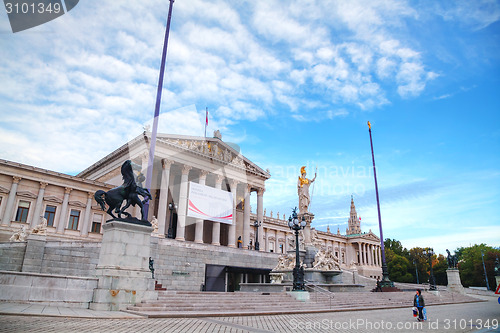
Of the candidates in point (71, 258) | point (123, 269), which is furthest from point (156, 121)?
point (71, 258)

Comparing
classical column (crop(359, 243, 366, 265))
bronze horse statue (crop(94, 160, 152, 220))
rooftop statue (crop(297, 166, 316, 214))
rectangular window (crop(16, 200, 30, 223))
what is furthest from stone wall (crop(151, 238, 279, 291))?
classical column (crop(359, 243, 366, 265))

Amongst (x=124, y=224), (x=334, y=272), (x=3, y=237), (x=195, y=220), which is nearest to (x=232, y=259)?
(x=195, y=220)

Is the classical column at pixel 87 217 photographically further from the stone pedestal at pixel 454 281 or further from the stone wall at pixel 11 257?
the stone pedestal at pixel 454 281

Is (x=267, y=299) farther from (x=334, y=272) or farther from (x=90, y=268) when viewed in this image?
(x=90, y=268)

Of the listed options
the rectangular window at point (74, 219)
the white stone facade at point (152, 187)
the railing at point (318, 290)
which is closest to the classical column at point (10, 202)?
the white stone facade at point (152, 187)

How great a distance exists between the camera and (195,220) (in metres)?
42.2

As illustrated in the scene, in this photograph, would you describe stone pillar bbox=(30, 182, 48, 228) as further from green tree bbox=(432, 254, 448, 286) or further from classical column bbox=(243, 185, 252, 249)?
green tree bbox=(432, 254, 448, 286)

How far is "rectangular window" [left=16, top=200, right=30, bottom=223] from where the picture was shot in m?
36.2

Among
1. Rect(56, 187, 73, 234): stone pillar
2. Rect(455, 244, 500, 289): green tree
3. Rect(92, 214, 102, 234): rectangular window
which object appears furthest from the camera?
Rect(455, 244, 500, 289): green tree

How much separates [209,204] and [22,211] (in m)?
20.1

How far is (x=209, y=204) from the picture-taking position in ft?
130

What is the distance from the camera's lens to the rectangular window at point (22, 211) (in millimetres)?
36156

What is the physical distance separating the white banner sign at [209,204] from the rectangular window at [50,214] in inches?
610

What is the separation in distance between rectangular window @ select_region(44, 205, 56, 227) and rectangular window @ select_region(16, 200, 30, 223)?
71.5 inches
